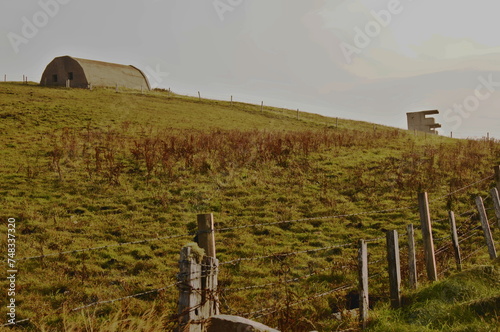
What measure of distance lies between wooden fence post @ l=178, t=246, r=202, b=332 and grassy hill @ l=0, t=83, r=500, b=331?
341 mm

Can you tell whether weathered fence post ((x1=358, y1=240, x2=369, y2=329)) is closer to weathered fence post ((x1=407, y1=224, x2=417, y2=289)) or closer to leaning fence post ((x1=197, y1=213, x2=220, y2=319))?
weathered fence post ((x1=407, y1=224, x2=417, y2=289))

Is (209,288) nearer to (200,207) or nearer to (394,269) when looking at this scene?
(394,269)

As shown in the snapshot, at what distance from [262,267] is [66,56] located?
1907 inches

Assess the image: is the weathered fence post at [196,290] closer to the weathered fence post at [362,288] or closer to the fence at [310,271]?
the fence at [310,271]

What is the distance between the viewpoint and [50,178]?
621 inches

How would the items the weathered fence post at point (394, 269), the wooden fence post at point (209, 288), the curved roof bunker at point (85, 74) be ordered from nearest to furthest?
the wooden fence post at point (209, 288) → the weathered fence post at point (394, 269) → the curved roof bunker at point (85, 74)

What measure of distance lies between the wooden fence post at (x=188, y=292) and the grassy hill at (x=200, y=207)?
0.34 metres

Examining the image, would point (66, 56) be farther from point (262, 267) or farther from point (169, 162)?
point (262, 267)

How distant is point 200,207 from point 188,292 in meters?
9.51

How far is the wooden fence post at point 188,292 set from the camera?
4770 mm

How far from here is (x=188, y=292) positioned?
482cm

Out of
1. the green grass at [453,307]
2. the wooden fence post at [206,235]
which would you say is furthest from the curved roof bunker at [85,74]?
the green grass at [453,307]

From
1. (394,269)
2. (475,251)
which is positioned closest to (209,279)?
(394,269)

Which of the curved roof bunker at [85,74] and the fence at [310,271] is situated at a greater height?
the curved roof bunker at [85,74]
